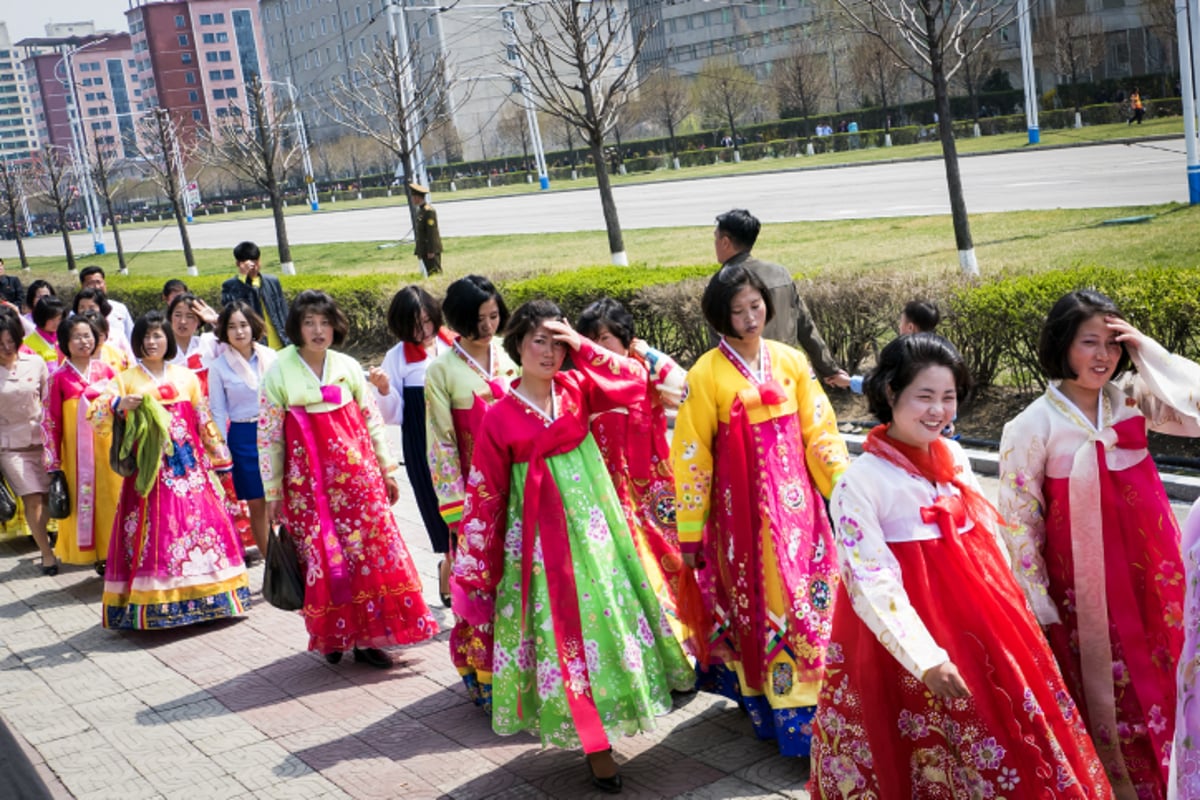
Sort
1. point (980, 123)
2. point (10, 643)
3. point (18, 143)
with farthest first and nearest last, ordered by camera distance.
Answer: point (18, 143)
point (980, 123)
point (10, 643)

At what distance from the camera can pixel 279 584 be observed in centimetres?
629

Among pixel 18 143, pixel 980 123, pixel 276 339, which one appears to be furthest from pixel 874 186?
pixel 18 143

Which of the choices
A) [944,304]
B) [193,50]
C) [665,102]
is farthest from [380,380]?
[193,50]

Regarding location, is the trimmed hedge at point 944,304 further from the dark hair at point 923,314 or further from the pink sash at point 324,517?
the pink sash at point 324,517

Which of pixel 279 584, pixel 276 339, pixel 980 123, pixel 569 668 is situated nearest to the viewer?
pixel 569 668

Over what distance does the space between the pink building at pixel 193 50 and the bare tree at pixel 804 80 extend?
265 feet

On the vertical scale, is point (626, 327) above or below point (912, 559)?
above

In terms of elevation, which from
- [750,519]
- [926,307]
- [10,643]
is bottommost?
[10,643]

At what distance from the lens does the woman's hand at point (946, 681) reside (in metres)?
3.29

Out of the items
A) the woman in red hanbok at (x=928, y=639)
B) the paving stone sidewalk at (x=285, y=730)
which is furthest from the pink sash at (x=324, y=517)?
the woman in red hanbok at (x=928, y=639)

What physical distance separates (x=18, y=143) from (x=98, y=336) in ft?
680

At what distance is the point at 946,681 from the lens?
10.8ft

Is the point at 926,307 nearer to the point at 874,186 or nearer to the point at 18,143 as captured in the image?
the point at 874,186

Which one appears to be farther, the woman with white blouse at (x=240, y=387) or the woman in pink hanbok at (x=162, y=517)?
the woman with white blouse at (x=240, y=387)
